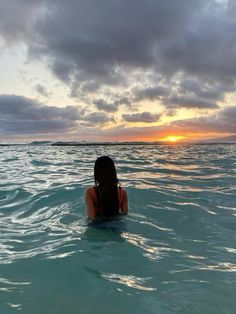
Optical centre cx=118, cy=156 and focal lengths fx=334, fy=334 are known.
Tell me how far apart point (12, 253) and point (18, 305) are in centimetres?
190

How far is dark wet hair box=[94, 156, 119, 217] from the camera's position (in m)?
6.78

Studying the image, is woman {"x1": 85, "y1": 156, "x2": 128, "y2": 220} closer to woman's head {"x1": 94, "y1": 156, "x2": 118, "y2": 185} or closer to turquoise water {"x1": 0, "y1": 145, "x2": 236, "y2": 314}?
woman's head {"x1": 94, "y1": 156, "x2": 118, "y2": 185}

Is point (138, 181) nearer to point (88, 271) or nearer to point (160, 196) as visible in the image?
point (160, 196)

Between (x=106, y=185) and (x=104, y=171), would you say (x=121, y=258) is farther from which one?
(x=104, y=171)

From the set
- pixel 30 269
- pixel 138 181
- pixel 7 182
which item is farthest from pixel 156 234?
pixel 7 182

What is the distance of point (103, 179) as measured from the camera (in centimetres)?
680

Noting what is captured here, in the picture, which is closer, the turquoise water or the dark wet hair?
the turquoise water

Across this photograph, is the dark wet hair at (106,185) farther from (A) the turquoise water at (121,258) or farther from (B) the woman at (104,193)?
(A) the turquoise water at (121,258)

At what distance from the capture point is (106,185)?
683 cm

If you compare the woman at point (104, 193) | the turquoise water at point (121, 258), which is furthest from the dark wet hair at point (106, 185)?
the turquoise water at point (121, 258)

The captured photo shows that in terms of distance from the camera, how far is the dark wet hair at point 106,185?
6.78 metres

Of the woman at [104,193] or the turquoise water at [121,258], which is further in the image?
the woman at [104,193]

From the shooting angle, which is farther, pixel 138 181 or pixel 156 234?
pixel 138 181

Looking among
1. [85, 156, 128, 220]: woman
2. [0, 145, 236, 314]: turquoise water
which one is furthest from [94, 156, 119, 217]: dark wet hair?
[0, 145, 236, 314]: turquoise water
